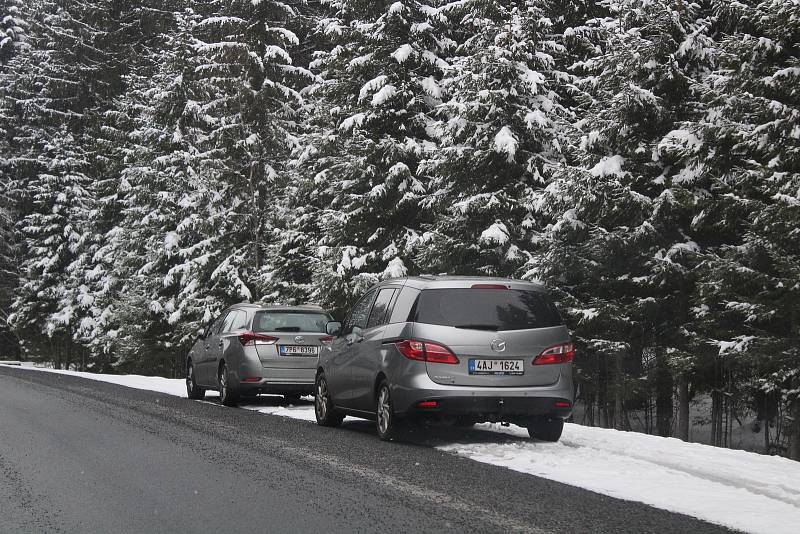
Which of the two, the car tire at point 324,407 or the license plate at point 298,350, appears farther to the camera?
the license plate at point 298,350

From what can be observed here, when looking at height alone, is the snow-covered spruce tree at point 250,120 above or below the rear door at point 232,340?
above

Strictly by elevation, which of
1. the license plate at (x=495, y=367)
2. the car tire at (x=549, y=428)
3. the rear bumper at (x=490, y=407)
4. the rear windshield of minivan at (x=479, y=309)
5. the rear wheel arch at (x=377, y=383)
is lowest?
the car tire at (x=549, y=428)

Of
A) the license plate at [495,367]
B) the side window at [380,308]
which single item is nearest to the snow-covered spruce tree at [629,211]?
the side window at [380,308]

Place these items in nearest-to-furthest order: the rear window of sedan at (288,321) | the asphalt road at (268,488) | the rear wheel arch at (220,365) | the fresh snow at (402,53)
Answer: the asphalt road at (268,488) → the rear window of sedan at (288,321) → the rear wheel arch at (220,365) → the fresh snow at (402,53)

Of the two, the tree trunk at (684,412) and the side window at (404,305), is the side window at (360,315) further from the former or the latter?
the tree trunk at (684,412)

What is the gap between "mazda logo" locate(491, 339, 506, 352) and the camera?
10.1 m

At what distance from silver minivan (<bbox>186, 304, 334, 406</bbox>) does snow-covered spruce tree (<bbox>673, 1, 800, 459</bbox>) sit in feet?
20.8

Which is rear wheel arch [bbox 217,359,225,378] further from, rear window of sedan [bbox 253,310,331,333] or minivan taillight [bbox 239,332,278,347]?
rear window of sedan [bbox 253,310,331,333]

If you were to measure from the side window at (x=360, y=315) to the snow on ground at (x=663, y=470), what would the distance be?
1926mm

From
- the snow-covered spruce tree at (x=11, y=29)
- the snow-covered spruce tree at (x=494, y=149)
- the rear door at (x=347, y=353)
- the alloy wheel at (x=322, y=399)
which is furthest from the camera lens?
the snow-covered spruce tree at (x=11, y=29)

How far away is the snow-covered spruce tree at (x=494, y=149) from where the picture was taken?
65.8 ft

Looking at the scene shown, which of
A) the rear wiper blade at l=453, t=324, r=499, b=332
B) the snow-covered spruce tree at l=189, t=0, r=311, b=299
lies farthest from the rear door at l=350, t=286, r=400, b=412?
the snow-covered spruce tree at l=189, t=0, r=311, b=299

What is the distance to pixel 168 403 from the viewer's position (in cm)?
1653

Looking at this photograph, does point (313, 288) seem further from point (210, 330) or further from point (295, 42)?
point (295, 42)
